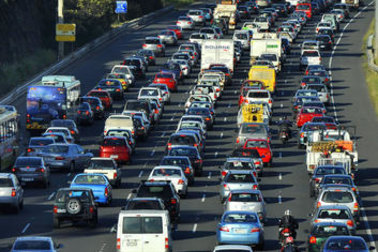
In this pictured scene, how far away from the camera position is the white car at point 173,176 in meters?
50.0

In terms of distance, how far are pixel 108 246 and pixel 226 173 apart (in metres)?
12.0

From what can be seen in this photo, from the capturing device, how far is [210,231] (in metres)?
43.9

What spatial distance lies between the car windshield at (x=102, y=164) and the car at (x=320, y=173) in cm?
A: 860

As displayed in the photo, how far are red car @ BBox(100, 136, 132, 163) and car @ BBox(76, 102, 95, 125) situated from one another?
39.9ft

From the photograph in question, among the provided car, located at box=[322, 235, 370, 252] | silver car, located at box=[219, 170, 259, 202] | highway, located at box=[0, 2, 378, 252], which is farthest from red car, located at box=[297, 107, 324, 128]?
car, located at box=[322, 235, 370, 252]

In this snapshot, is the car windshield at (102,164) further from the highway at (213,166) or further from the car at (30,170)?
the car at (30,170)

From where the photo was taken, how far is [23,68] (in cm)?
9619

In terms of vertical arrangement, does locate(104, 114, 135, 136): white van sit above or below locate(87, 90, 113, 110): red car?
above

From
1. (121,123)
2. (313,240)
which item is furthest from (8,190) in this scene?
(121,123)

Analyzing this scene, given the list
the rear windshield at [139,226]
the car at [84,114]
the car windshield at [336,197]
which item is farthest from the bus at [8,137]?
the rear windshield at [139,226]

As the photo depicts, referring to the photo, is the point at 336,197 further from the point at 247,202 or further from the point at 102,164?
the point at 102,164

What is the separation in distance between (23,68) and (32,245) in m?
63.2

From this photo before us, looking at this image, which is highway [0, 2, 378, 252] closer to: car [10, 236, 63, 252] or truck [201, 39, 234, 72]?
truck [201, 39, 234, 72]

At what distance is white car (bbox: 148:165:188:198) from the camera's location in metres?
50.0
